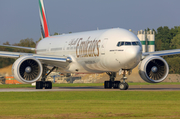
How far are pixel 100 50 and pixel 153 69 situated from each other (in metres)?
4.62

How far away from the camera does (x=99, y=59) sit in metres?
28.7

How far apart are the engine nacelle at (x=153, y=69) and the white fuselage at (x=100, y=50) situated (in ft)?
6.35

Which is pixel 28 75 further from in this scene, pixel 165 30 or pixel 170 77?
pixel 165 30

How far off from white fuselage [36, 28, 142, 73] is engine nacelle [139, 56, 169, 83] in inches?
76.2

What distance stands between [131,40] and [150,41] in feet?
183

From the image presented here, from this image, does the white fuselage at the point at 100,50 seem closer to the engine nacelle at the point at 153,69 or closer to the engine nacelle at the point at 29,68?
the engine nacelle at the point at 153,69

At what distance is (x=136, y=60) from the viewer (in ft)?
86.0

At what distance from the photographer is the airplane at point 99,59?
26.9 m

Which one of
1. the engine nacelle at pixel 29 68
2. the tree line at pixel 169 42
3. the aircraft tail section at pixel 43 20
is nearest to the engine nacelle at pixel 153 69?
the engine nacelle at pixel 29 68

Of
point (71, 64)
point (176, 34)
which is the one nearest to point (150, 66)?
point (71, 64)

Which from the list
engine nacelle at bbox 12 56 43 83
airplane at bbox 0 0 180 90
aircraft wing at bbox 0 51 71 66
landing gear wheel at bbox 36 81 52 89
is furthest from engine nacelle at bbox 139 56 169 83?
landing gear wheel at bbox 36 81 52 89

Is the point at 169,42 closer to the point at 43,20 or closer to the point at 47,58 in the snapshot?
the point at 43,20

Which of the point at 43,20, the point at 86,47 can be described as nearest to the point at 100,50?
the point at 86,47

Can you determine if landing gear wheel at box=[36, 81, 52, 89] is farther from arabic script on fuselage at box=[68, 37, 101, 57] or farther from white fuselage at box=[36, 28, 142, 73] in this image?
arabic script on fuselage at box=[68, 37, 101, 57]
